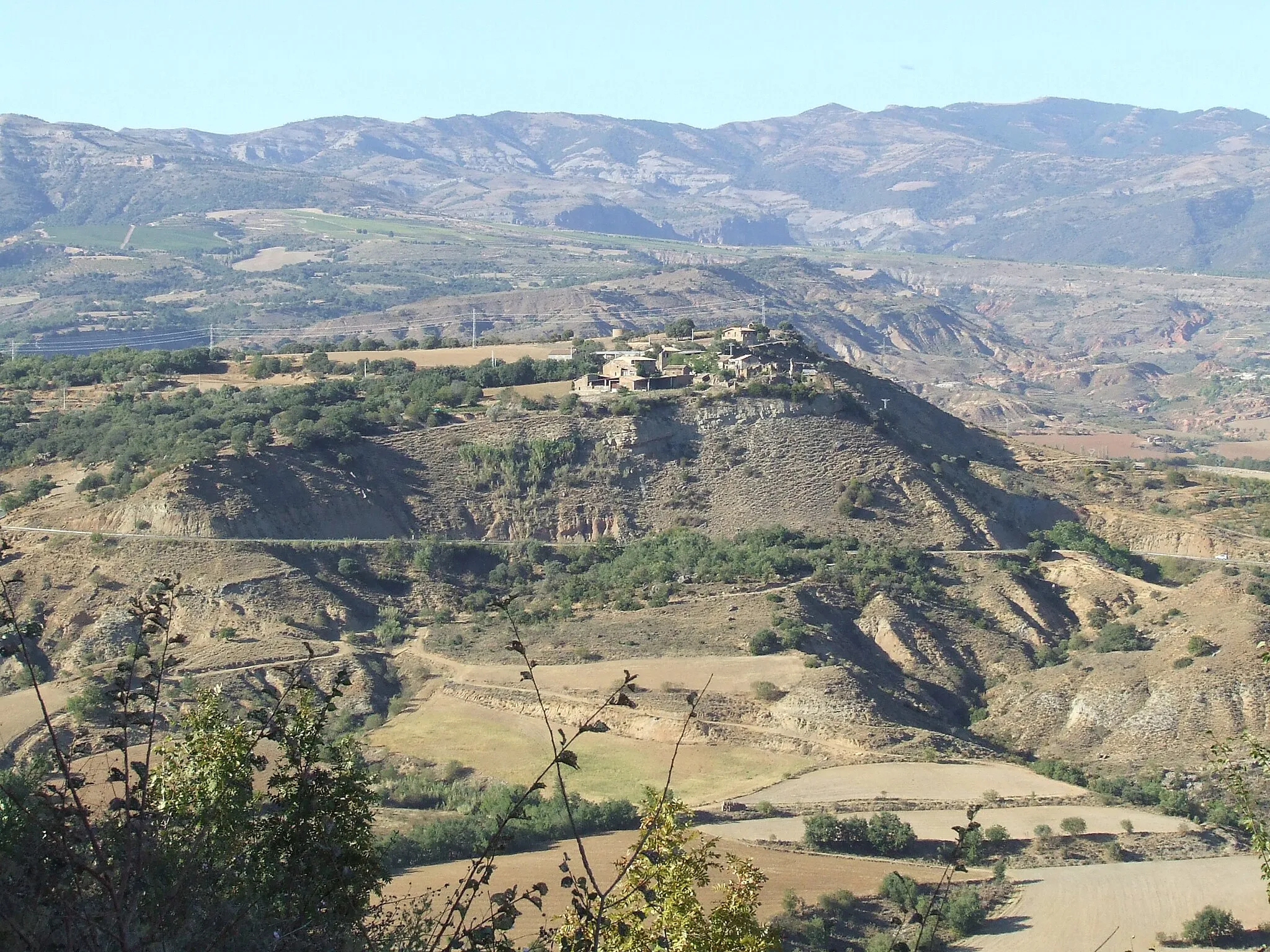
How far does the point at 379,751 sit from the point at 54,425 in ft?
90.4

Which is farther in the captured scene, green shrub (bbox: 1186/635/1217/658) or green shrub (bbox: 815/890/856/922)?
green shrub (bbox: 1186/635/1217/658)

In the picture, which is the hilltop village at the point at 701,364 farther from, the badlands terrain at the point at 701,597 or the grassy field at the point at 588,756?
the grassy field at the point at 588,756

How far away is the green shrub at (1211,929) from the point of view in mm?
30891

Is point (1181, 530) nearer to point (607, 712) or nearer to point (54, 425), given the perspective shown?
point (607, 712)

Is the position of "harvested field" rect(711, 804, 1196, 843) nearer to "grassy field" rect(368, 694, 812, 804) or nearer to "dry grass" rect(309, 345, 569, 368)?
"grassy field" rect(368, 694, 812, 804)

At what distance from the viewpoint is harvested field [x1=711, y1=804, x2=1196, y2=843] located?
36.6 meters

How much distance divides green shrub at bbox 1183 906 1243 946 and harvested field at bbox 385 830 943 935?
16.9 ft

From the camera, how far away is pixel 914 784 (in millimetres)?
40250

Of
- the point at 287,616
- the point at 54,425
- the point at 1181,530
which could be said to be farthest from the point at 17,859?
the point at 1181,530

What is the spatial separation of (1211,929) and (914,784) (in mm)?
10103

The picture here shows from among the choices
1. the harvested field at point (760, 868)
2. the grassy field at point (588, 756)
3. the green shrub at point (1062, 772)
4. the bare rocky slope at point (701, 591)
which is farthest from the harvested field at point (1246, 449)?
the harvested field at point (760, 868)

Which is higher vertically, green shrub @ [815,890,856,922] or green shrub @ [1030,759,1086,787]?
green shrub @ [815,890,856,922]

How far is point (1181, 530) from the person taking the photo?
6309 cm

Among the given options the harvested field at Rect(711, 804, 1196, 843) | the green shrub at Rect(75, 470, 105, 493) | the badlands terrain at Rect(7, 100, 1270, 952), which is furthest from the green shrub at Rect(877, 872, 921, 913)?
the green shrub at Rect(75, 470, 105, 493)
